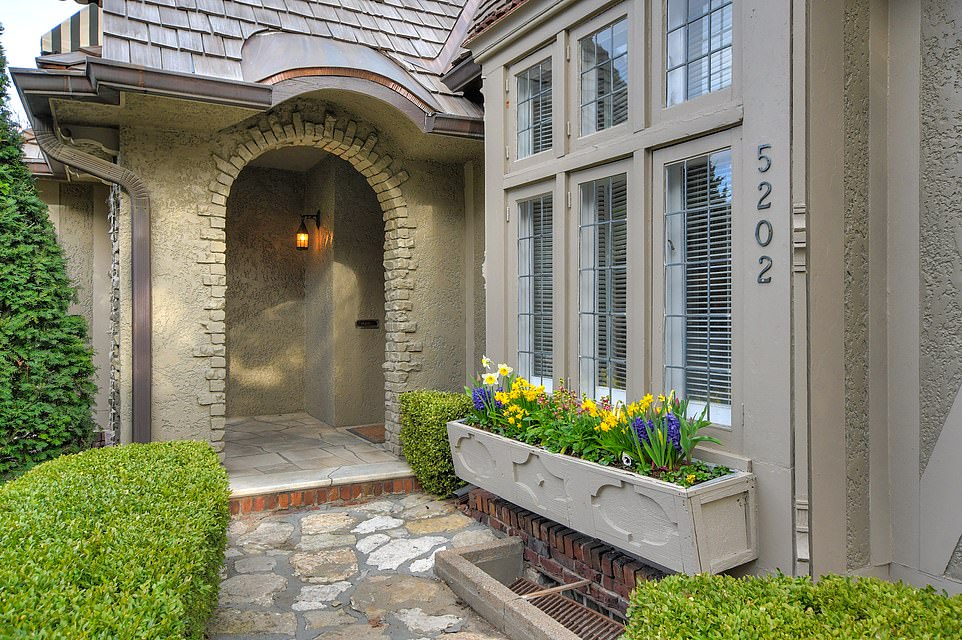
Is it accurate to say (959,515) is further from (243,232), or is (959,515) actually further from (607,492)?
(243,232)

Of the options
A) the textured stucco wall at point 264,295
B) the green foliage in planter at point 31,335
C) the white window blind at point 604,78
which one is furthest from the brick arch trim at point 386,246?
the textured stucco wall at point 264,295

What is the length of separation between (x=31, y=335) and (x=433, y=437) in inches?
121

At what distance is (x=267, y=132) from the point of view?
5.80 m

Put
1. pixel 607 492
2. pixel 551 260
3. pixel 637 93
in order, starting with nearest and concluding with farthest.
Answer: pixel 607 492 → pixel 637 93 → pixel 551 260

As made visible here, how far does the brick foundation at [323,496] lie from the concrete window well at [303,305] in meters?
1.55

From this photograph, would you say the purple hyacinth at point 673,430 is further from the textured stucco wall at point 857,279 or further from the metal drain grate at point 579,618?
the metal drain grate at point 579,618

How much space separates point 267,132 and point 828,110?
4.53m

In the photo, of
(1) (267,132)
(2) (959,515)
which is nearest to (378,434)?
(1) (267,132)

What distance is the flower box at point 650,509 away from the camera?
2.89m

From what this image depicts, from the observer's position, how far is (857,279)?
9.78 ft

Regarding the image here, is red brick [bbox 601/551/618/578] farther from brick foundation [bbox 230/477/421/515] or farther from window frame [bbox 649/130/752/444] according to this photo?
brick foundation [bbox 230/477/421/515]

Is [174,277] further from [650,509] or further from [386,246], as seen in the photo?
[650,509]

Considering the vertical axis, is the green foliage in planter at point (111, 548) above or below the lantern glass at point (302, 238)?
below

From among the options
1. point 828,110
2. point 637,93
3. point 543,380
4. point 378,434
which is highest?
point 637,93
